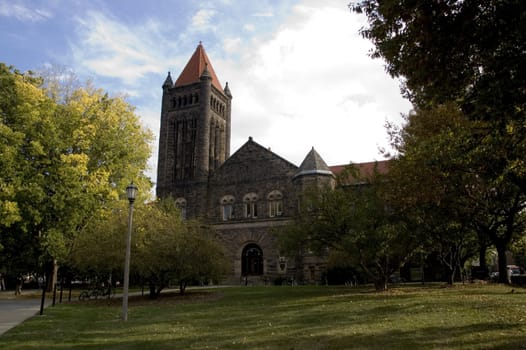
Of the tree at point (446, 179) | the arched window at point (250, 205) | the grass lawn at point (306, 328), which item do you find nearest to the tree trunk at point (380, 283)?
the tree at point (446, 179)

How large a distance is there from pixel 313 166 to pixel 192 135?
53.2 feet

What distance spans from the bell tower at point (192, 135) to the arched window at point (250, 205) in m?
4.70

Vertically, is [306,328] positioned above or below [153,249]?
below

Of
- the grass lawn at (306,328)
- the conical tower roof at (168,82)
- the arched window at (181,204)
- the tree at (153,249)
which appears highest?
the conical tower roof at (168,82)

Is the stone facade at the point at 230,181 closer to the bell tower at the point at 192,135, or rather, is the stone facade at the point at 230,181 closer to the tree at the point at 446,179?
the bell tower at the point at 192,135

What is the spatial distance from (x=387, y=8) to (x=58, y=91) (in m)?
26.4

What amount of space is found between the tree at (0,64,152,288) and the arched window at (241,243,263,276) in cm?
1942

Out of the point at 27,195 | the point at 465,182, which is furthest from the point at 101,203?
the point at 465,182

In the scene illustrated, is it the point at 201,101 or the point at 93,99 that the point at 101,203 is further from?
the point at 201,101

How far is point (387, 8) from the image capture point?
325 inches

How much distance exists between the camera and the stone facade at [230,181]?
41906 mm

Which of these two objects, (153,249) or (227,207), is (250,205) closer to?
(227,207)

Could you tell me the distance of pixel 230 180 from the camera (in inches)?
1809

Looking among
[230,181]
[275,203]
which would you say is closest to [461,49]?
[275,203]
